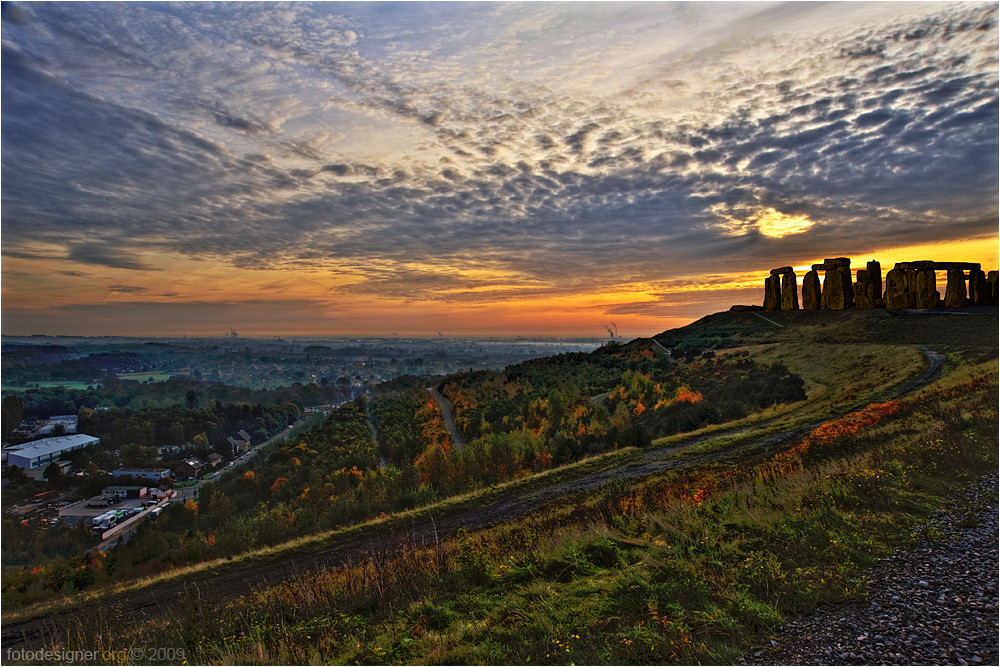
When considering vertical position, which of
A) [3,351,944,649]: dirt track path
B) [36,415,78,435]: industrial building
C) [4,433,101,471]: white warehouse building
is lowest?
[4,433,101,471]: white warehouse building

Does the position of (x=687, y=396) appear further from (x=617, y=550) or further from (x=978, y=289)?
(x=978, y=289)

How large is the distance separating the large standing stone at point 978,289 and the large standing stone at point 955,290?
1.47 metres

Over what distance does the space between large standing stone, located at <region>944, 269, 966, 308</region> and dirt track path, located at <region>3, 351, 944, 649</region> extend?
40.7 m

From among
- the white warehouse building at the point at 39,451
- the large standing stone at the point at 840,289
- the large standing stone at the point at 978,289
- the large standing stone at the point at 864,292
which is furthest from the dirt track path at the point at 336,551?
the white warehouse building at the point at 39,451

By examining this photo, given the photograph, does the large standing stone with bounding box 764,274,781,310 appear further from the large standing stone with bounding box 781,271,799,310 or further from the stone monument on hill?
the large standing stone with bounding box 781,271,799,310

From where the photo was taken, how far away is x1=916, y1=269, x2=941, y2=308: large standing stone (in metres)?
44.1

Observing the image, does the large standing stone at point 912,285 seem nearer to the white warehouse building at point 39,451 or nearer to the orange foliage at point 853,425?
the orange foliage at point 853,425

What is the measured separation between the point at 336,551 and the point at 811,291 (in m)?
60.0

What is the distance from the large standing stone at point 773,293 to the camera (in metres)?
58.2

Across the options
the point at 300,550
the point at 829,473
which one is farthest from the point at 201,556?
the point at 829,473

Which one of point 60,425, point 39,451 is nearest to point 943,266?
point 39,451

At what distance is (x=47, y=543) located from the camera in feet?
163

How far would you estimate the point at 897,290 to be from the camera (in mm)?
45656

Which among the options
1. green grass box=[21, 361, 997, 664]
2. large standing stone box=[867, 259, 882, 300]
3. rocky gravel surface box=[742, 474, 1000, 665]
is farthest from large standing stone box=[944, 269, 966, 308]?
rocky gravel surface box=[742, 474, 1000, 665]
